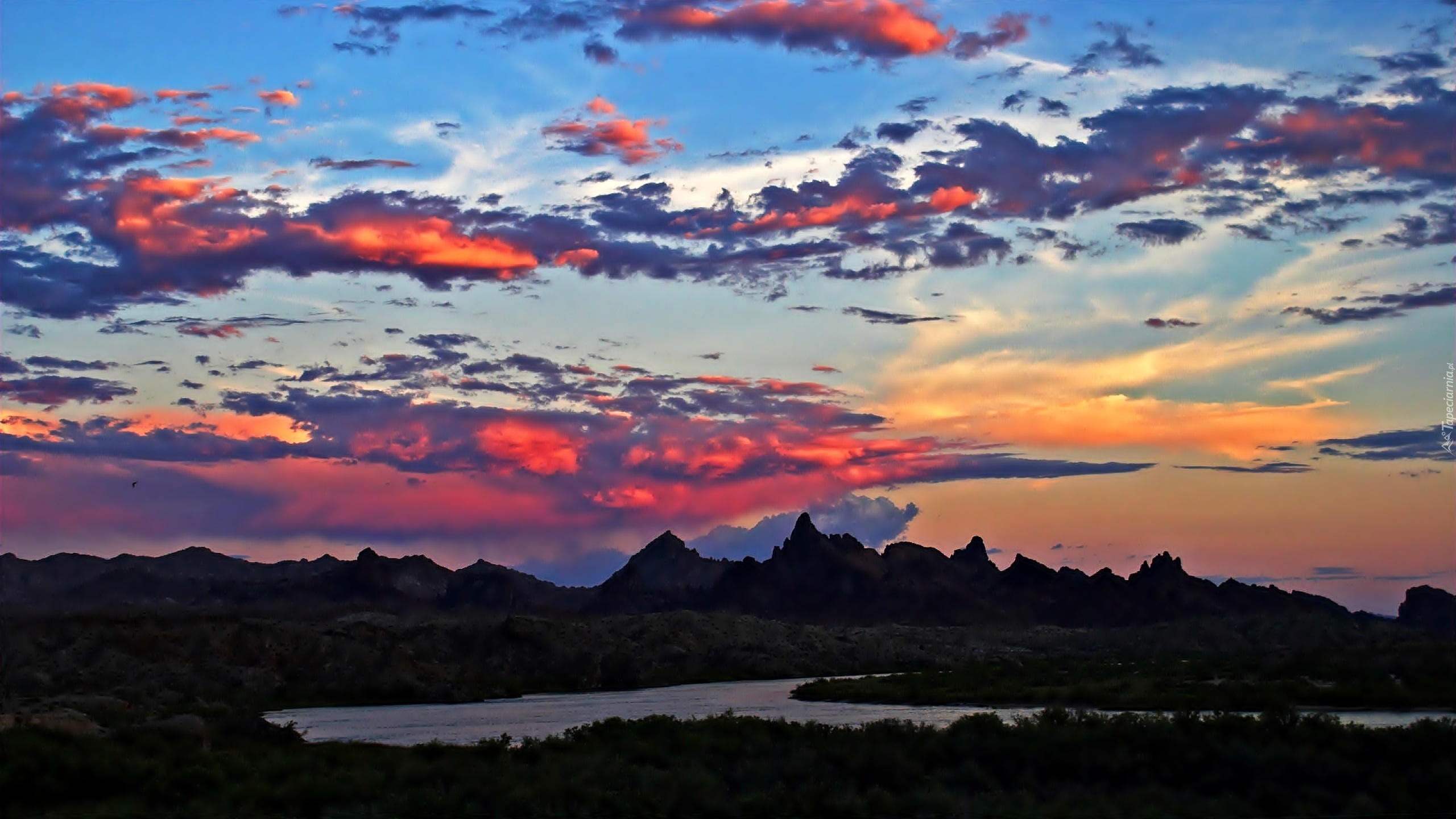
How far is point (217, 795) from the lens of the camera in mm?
38594

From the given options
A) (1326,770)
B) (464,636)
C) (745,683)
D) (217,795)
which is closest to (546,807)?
(217,795)

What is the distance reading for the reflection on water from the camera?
2387 inches

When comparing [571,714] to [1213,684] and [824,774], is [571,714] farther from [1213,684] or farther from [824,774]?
[824,774]

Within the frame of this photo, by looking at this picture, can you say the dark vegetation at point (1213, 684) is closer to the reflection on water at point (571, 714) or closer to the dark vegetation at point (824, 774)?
the reflection on water at point (571, 714)

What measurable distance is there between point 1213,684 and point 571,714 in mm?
41466

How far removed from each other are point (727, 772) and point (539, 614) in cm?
15221

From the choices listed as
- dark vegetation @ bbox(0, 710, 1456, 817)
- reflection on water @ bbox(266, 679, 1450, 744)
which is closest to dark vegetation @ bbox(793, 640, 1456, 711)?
reflection on water @ bbox(266, 679, 1450, 744)

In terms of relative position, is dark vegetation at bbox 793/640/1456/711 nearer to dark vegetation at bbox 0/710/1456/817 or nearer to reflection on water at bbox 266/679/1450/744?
reflection on water at bbox 266/679/1450/744

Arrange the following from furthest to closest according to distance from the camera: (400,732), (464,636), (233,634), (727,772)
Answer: (464,636) → (233,634) → (400,732) → (727,772)

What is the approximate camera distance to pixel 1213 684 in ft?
228

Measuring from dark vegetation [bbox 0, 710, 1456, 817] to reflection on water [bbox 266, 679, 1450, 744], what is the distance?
23.1ft

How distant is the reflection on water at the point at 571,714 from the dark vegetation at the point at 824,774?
7056mm

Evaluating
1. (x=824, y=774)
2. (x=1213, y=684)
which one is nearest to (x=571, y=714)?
(x=1213, y=684)

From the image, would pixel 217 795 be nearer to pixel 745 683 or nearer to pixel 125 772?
pixel 125 772
